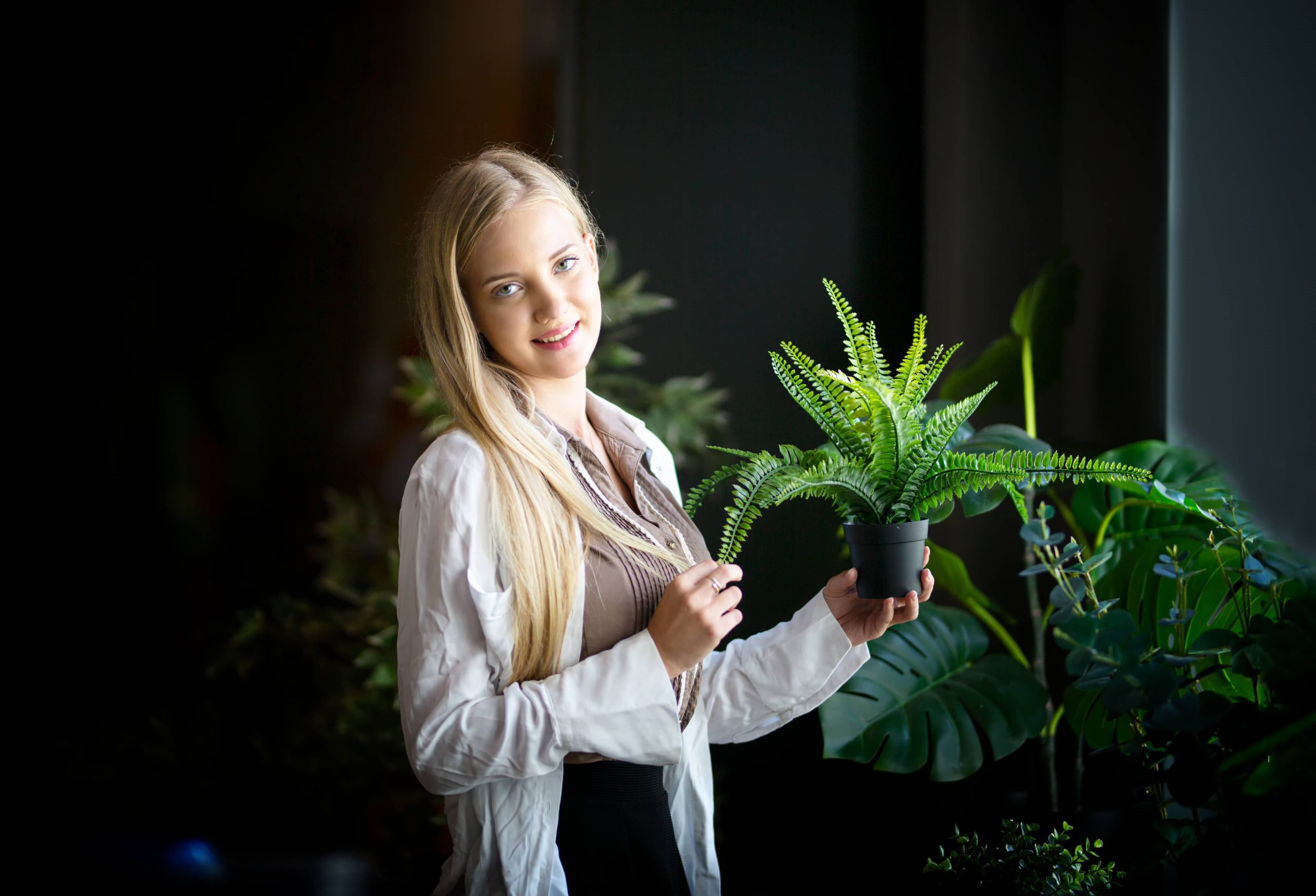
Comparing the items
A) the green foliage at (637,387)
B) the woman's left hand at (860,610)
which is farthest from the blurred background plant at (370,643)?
→ the woman's left hand at (860,610)

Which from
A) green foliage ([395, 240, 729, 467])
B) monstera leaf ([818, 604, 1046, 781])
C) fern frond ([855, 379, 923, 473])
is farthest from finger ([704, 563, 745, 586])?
green foliage ([395, 240, 729, 467])

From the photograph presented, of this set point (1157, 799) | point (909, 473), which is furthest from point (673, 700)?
point (1157, 799)

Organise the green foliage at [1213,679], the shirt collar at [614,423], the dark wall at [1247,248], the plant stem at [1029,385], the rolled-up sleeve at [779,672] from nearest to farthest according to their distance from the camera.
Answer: the green foliage at [1213,679]
the rolled-up sleeve at [779,672]
the shirt collar at [614,423]
the dark wall at [1247,248]
the plant stem at [1029,385]

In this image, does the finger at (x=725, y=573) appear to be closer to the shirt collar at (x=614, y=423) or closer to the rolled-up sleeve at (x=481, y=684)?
the rolled-up sleeve at (x=481, y=684)

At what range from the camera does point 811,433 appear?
277cm

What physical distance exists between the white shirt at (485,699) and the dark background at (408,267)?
1.30 m

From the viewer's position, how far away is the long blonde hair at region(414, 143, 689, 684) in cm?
110

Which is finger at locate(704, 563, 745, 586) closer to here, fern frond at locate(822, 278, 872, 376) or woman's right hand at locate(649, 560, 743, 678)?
woman's right hand at locate(649, 560, 743, 678)

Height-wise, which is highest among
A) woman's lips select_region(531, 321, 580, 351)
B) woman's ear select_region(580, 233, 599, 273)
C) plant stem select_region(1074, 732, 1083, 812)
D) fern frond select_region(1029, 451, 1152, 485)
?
woman's ear select_region(580, 233, 599, 273)

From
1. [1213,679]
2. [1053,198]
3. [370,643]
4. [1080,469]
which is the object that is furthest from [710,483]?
[370,643]

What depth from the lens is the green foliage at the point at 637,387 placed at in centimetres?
255

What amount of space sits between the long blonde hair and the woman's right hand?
12 centimetres

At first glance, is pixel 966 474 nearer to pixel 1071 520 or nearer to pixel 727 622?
pixel 727 622

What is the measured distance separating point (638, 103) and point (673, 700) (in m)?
2.17
